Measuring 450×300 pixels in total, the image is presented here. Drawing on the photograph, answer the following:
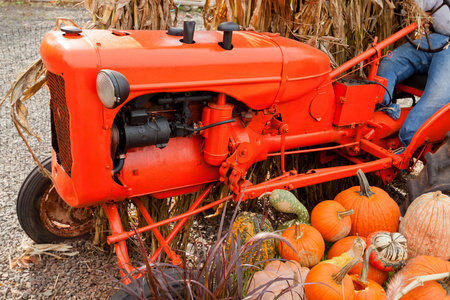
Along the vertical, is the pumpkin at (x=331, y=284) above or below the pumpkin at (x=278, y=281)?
above

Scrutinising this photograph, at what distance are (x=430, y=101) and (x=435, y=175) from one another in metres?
0.60

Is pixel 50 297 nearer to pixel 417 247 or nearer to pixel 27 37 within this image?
pixel 417 247

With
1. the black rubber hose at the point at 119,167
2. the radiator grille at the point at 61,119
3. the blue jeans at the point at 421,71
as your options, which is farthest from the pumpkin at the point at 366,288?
the radiator grille at the point at 61,119

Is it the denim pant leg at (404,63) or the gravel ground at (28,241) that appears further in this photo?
the denim pant leg at (404,63)

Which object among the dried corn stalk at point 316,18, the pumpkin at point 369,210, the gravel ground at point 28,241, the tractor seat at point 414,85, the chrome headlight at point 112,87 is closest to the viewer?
the chrome headlight at point 112,87

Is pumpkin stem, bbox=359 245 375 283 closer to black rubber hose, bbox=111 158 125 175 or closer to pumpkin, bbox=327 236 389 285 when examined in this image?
pumpkin, bbox=327 236 389 285

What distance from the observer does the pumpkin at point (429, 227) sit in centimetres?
249

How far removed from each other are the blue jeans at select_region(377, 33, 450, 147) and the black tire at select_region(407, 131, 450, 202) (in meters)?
0.30

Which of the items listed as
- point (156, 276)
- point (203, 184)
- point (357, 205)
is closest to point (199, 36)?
point (203, 184)

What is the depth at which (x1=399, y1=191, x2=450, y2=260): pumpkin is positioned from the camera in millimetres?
2492

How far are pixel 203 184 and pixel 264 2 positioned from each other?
1.39 m

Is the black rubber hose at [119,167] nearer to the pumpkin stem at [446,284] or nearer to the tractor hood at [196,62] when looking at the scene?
the tractor hood at [196,62]

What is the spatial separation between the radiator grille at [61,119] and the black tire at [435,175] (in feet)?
7.22

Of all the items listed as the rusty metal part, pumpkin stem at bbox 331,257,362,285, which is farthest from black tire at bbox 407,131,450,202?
the rusty metal part
